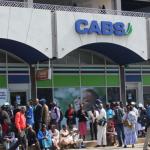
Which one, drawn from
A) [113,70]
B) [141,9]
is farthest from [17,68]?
[141,9]

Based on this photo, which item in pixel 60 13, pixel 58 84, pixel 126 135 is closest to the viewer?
pixel 126 135

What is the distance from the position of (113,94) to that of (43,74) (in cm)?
646

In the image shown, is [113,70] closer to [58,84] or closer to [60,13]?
[58,84]

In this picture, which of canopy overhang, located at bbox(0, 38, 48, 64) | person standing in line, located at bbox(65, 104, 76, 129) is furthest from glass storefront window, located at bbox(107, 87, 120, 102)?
canopy overhang, located at bbox(0, 38, 48, 64)

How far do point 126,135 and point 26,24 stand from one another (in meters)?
6.35

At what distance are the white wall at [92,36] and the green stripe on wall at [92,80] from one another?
9.16 feet

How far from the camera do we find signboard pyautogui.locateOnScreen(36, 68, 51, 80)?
81.0ft

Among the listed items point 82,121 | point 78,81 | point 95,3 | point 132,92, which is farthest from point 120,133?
point 95,3

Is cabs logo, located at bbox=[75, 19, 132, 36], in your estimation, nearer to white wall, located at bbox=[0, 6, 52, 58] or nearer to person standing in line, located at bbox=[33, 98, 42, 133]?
white wall, located at bbox=[0, 6, 52, 58]

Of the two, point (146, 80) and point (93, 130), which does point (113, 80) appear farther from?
point (93, 130)

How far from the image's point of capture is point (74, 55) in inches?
1148

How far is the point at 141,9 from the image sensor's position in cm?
3659

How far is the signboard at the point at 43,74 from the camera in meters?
24.7

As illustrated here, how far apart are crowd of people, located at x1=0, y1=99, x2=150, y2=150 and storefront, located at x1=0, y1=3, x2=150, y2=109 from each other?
2.37 m
